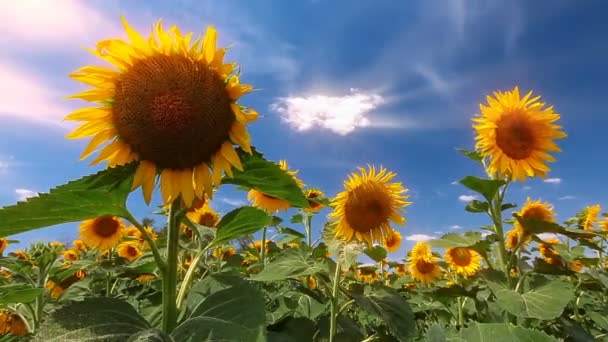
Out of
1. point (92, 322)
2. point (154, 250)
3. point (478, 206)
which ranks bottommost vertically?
point (92, 322)

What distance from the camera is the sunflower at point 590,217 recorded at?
834cm

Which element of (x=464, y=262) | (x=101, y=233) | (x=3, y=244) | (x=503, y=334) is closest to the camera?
(x=503, y=334)

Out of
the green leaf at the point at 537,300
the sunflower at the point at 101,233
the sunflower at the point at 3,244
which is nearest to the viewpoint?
the green leaf at the point at 537,300

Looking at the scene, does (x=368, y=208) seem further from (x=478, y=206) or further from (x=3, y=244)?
(x=3, y=244)

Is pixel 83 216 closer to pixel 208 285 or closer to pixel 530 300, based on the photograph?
pixel 208 285

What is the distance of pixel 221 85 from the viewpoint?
6.99 ft

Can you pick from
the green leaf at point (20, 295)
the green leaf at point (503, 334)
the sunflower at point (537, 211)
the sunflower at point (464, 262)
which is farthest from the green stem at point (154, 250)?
the sunflower at point (464, 262)

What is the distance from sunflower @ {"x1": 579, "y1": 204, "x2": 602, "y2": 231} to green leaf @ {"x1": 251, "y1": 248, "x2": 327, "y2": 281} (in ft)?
21.0

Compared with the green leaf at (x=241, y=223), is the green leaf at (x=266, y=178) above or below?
above

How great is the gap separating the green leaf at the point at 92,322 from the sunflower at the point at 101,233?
6142 mm

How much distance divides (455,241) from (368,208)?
2.68 ft

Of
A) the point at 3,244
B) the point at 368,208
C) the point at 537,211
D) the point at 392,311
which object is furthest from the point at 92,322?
the point at 3,244

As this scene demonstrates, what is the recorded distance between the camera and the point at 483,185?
167 inches

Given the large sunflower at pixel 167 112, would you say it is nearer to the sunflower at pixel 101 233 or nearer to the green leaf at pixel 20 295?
the green leaf at pixel 20 295
